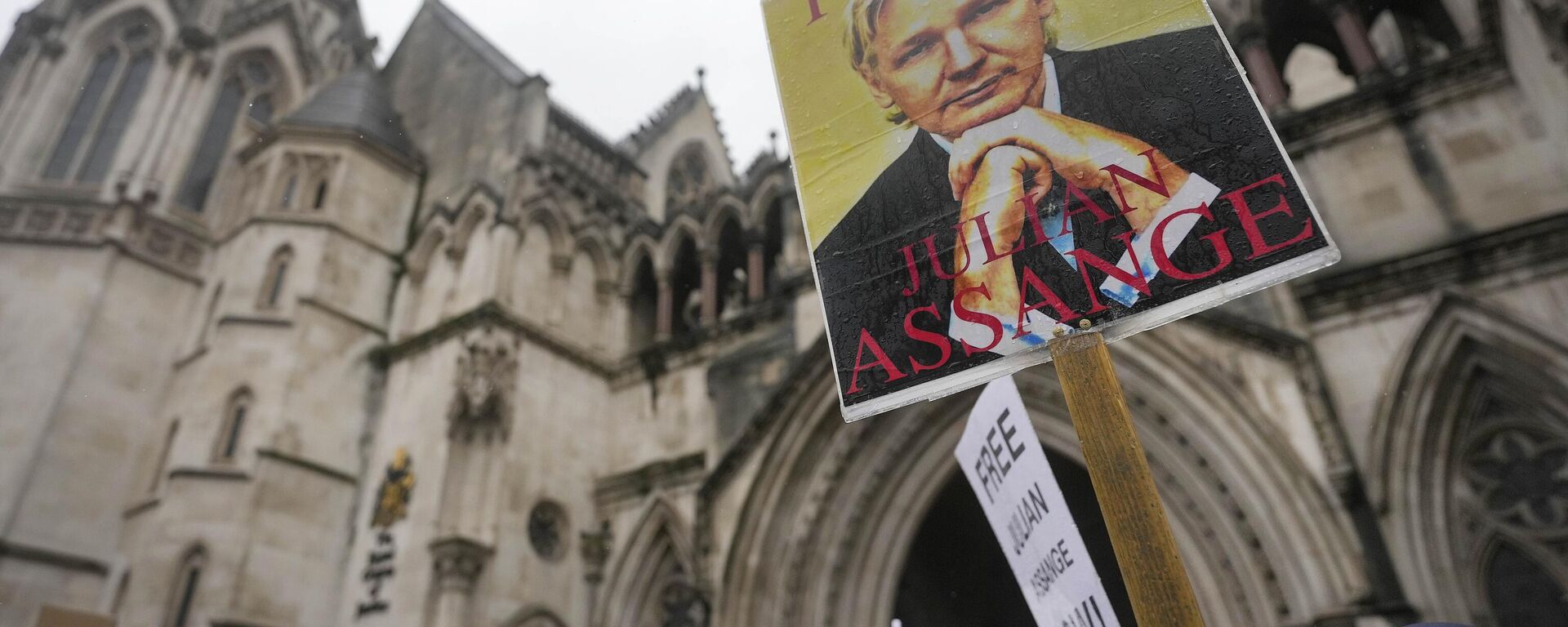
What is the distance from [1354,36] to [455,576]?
11.7m

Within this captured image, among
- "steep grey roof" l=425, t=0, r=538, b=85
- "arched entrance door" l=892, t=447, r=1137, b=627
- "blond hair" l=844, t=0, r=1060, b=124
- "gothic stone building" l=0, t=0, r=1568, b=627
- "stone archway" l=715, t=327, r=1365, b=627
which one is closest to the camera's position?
"blond hair" l=844, t=0, r=1060, b=124

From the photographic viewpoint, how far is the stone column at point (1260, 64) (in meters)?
9.96

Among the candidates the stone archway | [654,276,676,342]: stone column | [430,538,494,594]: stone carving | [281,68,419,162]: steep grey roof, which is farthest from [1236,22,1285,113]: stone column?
[281,68,419,162]: steep grey roof

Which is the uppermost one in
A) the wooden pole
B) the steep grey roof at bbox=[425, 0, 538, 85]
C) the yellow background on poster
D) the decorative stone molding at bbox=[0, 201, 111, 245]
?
A: the steep grey roof at bbox=[425, 0, 538, 85]

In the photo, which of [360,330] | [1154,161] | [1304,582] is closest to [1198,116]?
[1154,161]

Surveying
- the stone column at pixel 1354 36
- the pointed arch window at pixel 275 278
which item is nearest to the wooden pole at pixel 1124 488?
the stone column at pixel 1354 36

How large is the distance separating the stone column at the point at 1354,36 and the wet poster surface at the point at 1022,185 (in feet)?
24.2

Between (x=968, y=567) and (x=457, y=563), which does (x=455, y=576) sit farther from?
(x=968, y=567)

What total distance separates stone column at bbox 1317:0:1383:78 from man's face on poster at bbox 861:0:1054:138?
294 inches

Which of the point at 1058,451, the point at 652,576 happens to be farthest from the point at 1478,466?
the point at 652,576

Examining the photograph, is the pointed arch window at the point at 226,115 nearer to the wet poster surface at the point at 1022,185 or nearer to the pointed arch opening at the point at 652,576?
the pointed arch opening at the point at 652,576

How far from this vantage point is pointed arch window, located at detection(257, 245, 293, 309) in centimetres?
1368

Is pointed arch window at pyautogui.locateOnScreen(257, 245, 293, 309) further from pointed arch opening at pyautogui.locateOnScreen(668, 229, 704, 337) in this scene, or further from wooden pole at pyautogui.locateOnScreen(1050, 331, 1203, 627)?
wooden pole at pyautogui.locateOnScreen(1050, 331, 1203, 627)

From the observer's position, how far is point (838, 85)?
4.65m
